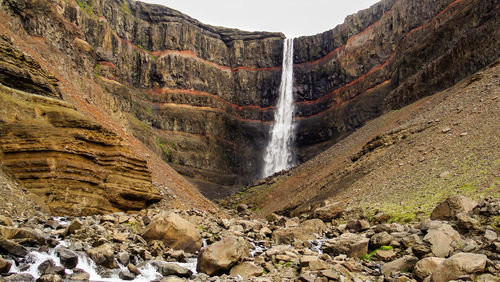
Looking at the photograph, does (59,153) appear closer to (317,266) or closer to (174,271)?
(174,271)

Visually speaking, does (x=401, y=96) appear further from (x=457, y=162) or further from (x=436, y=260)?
(x=436, y=260)

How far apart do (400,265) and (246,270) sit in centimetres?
503

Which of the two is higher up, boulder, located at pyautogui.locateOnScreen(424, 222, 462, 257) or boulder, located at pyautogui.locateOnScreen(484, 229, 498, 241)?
boulder, located at pyautogui.locateOnScreen(484, 229, 498, 241)

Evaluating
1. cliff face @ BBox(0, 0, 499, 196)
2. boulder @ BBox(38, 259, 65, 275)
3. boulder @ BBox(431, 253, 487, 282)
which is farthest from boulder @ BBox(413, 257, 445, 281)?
cliff face @ BBox(0, 0, 499, 196)

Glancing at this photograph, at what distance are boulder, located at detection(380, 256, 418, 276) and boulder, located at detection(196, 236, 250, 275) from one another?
182 inches

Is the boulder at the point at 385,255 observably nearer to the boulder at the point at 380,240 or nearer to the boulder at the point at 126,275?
the boulder at the point at 380,240

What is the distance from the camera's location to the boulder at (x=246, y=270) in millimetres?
10141

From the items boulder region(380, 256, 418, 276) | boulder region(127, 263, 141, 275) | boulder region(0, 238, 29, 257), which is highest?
boulder region(380, 256, 418, 276)

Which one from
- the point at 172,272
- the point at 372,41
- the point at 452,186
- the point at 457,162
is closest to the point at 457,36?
the point at 372,41

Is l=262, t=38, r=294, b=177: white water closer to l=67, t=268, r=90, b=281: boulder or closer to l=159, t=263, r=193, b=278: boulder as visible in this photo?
l=159, t=263, r=193, b=278: boulder

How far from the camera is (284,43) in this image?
3415 inches

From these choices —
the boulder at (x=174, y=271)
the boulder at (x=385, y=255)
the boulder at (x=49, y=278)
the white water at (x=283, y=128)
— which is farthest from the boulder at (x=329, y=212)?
the white water at (x=283, y=128)

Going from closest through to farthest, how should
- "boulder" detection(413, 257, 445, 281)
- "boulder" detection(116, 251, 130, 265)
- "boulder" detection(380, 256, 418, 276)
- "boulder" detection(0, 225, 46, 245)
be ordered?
1. "boulder" detection(0, 225, 46, 245)
2. "boulder" detection(116, 251, 130, 265)
3. "boulder" detection(413, 257, 445, 281)
4. "boulder" detection(380, 256, 418, 276)

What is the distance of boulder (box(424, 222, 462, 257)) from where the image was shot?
1078 centimetres
